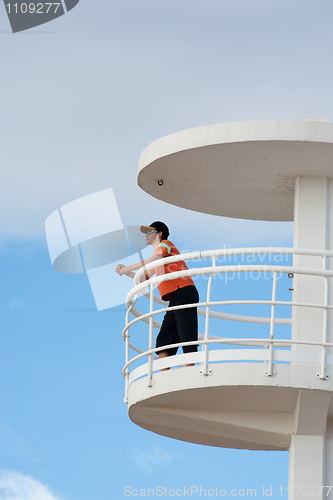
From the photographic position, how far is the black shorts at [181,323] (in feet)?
38.3

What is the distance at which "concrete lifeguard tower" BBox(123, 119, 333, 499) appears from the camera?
1057 centimetres

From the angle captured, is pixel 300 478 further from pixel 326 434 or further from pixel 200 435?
pixel 200 435

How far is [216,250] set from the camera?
10.8 metres

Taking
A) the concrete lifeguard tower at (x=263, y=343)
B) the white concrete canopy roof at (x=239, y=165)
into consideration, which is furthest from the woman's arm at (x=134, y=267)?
the white concrete canopy roof at (x=239, y=165)

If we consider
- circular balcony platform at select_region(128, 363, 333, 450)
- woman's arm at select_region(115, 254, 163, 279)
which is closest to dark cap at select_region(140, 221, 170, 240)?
woman's arm at select_region(115, 254, 163, 279)

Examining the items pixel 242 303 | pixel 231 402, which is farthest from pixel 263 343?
pixel 242 303

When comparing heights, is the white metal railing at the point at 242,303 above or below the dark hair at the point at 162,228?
below

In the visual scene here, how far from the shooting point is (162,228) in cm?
1252

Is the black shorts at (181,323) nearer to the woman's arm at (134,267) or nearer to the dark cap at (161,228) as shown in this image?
the woman's arm at (134,267)

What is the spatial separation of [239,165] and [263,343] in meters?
2.52

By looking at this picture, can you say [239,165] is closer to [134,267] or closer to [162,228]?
[162,228]

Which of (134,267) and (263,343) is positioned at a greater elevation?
(134,267)

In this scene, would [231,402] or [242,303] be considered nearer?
[242,303]

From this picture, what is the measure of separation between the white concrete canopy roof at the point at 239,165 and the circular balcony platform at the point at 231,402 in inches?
118
